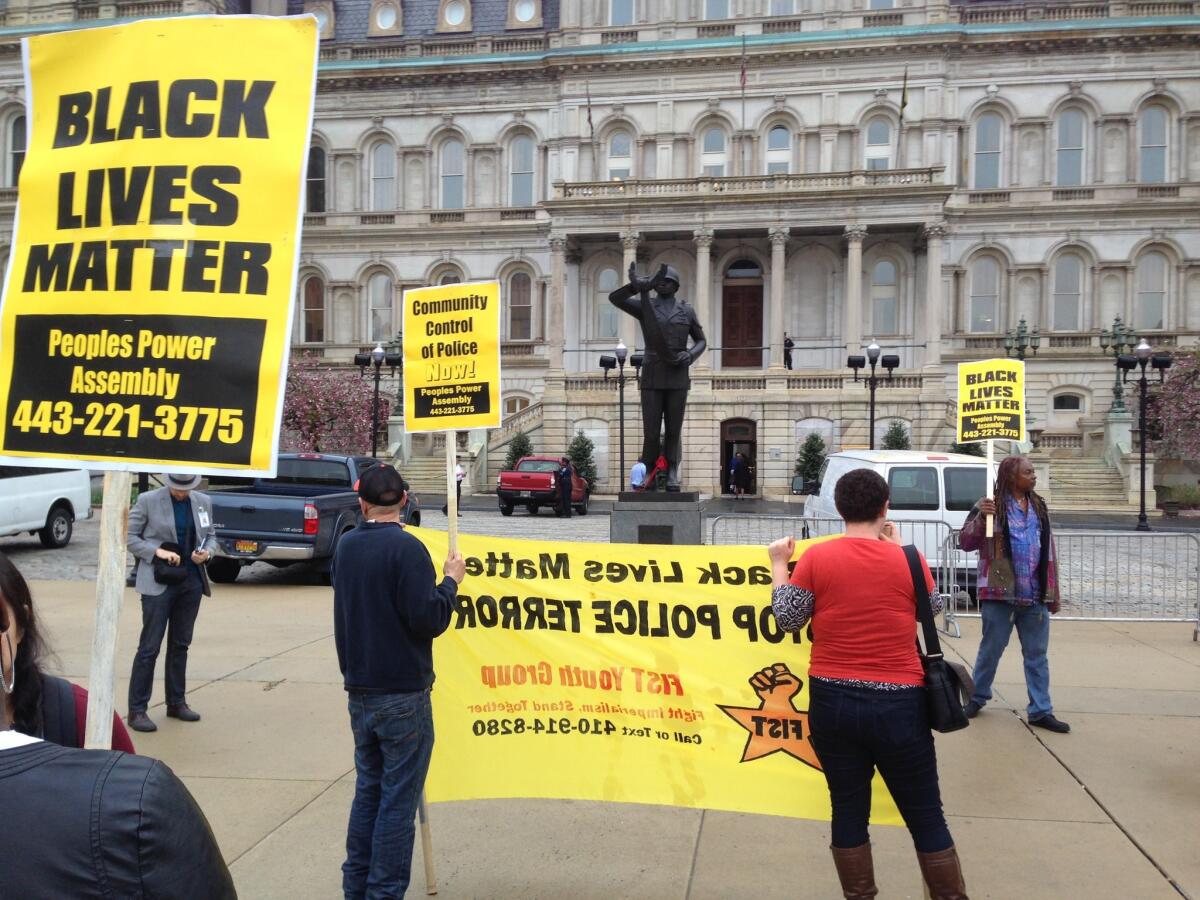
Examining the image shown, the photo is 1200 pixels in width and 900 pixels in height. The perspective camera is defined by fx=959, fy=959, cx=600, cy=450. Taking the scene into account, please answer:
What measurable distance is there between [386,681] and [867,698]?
6.27 feet

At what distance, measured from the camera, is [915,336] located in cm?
4356

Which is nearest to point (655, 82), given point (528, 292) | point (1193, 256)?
point (528, 292)

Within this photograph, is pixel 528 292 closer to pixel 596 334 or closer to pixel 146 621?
pixel 596 334

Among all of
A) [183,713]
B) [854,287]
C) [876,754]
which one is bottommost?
[183,713]

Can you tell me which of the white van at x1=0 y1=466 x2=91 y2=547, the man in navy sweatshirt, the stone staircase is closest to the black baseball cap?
the man in navy sweatshirt

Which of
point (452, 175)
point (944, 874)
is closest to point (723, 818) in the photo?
point (944, 874)

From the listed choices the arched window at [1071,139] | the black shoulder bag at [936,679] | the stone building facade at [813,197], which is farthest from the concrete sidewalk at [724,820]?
the arched window at [1071,139]

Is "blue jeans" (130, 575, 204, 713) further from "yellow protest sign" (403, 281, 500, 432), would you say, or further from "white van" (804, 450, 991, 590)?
"white van" (804, 450, 991, 590)

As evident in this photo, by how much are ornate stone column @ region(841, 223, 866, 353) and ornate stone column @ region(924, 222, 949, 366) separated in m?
2.81

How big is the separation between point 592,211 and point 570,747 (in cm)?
4011

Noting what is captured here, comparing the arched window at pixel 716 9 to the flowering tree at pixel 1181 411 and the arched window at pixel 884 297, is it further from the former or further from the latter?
the flowering tree at pixel 1181 411

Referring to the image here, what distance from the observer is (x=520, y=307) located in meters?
48.8

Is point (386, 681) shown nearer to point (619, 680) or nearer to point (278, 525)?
point (619, 680)

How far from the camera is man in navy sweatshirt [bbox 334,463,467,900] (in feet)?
12.7
